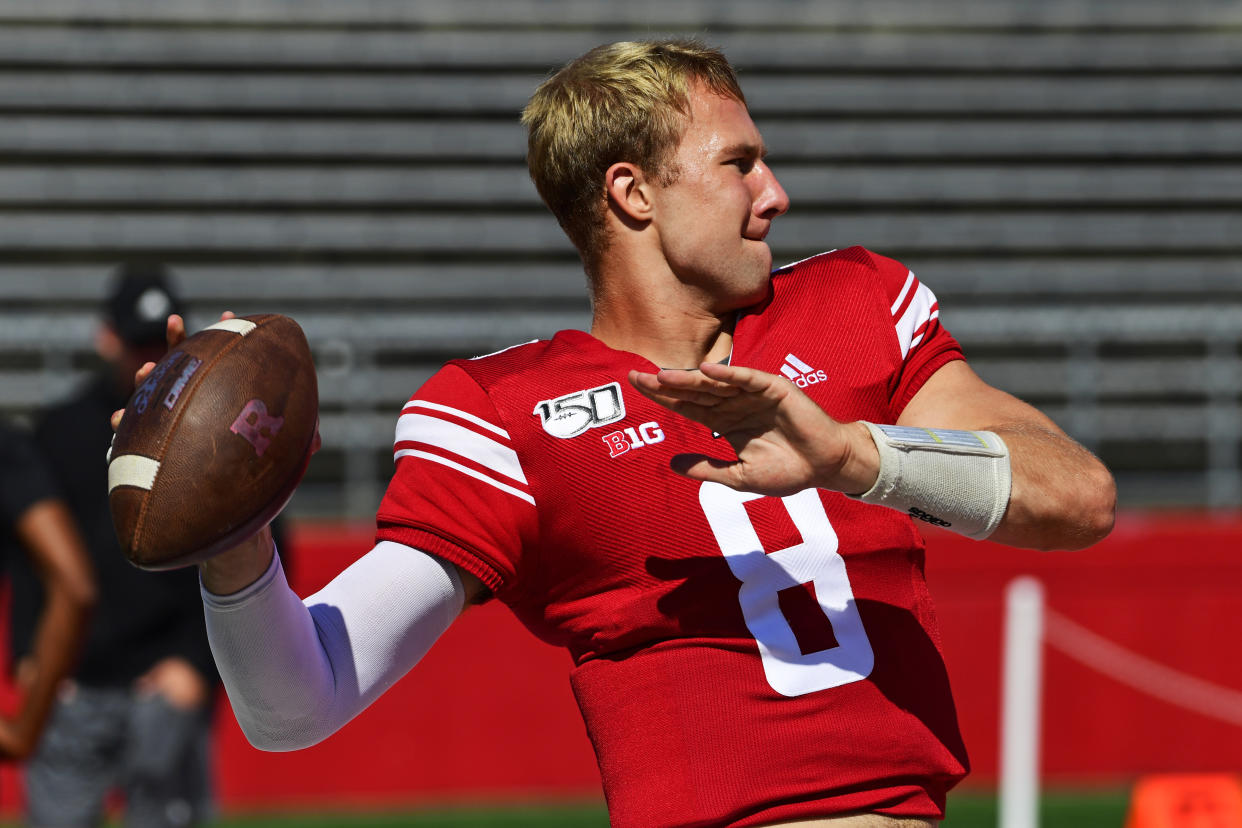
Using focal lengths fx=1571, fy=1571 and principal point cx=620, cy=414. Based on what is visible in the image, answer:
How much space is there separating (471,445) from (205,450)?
1.23 ft

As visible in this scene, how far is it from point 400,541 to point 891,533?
0.63 meters

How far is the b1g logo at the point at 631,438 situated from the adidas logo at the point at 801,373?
19cm

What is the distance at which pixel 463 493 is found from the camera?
195cm

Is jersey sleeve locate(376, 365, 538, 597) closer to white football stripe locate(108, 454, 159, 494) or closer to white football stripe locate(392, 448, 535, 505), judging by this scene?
white football stripe locate(392, 448, 535, 505)

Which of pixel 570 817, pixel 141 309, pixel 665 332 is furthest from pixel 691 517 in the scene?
pixel 570 817

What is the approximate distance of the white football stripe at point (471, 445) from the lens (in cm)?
198

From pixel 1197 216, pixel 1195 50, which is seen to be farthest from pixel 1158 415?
pixel 1195 50

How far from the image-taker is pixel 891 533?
2039mm

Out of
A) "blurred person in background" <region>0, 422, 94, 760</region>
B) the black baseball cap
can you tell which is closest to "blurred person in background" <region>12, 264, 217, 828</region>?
the black baseball cap

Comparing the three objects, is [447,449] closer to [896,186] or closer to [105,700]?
[105,700]

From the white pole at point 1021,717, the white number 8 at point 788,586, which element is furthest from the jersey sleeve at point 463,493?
the white pole at point 1021,717

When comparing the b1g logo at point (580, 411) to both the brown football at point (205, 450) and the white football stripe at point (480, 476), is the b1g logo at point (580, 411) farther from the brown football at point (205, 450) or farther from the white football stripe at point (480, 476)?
the brown football at point (205, 450)

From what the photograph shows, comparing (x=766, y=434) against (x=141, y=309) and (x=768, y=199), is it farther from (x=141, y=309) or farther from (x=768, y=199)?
(x=141, y=309)

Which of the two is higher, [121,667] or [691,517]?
[691,517]
